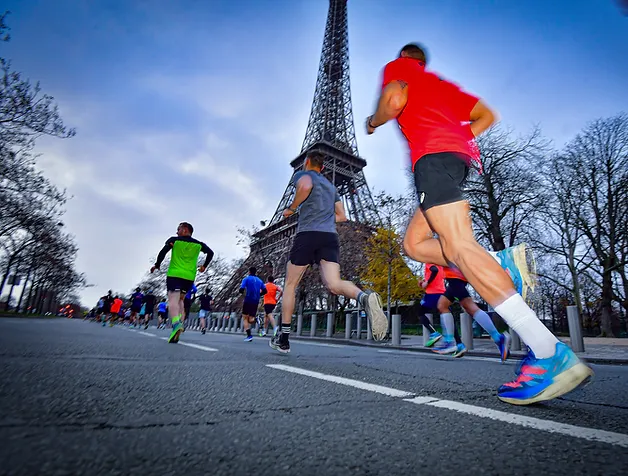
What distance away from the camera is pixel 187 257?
6.43 meters

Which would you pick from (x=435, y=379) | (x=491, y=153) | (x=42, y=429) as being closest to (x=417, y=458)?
(x=42, y=429)

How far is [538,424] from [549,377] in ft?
1.28

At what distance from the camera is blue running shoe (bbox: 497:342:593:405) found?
168 centimetres

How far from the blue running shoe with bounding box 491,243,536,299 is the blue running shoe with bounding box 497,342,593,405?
140 cm

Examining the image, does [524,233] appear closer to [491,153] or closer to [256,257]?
[491,153]

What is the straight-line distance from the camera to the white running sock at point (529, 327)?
1.76m

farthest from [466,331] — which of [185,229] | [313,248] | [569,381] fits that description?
[569,381]

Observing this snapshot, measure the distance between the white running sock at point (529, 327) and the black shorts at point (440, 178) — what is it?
0.60m

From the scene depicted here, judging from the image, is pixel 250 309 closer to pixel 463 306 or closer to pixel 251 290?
pixel 251 290

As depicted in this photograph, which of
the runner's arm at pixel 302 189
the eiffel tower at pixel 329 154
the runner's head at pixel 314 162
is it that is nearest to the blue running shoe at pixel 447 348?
the runner's arm at pixel 302 189

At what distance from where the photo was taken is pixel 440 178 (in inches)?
84.1

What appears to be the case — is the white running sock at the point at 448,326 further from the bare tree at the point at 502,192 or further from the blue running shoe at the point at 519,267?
the bare tree at the point at 502,192

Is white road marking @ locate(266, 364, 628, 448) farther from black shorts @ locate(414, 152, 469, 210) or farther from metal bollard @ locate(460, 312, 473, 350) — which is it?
metal bollard @ locate(460, 312, 473, 350)

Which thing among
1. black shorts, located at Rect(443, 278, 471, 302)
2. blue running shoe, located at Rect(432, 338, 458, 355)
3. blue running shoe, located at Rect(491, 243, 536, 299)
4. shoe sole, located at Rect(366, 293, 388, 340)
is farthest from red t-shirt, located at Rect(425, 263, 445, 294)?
blue running shoe, located at Rect(491, 243, 536, 299)
